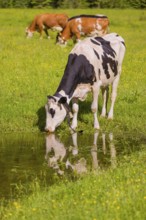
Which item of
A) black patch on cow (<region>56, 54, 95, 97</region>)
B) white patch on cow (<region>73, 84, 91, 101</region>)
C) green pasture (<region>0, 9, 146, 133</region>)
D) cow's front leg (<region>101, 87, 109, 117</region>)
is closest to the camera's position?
black patch on cow (<region>56, 54, 95, 97</region>)

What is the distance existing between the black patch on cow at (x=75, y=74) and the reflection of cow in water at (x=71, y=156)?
3.65ft

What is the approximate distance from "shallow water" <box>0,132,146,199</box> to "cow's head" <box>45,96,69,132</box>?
0.25m

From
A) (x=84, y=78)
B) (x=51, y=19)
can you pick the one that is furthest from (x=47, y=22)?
(x=84, y=78)

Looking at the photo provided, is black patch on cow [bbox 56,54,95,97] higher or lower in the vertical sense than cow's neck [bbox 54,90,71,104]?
higher

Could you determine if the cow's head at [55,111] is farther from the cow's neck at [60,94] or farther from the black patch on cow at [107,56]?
the black patch on cow at [107,56]

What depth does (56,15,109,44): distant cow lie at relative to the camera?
30656 millimetres

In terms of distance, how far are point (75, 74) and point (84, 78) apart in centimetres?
34

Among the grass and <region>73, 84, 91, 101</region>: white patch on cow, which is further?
<region>73, 84, 91, 101</region>: white patch on cow

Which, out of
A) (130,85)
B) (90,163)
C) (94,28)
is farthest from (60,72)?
(94,28)

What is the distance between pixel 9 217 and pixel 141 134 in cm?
663

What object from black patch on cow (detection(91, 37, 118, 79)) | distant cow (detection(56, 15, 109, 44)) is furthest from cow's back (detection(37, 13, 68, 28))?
black patch on cow (detection(91, 37, 118, 79))

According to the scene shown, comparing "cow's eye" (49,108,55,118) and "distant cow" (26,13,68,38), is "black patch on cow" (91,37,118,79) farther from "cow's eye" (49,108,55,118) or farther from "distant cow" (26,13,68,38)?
"distant cow" (26,13,68,38)

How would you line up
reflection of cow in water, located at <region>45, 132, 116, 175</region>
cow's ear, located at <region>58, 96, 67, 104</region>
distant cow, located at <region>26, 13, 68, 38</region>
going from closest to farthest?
reflection of cow in water, located at <region>45, 132, 116, 175</region>
cow's ear, located at <region>58, 96, 67, 104</region>
distant cow, located at <region>26, 13, 68, 38</region>

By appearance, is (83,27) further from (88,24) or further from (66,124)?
(66,124)
